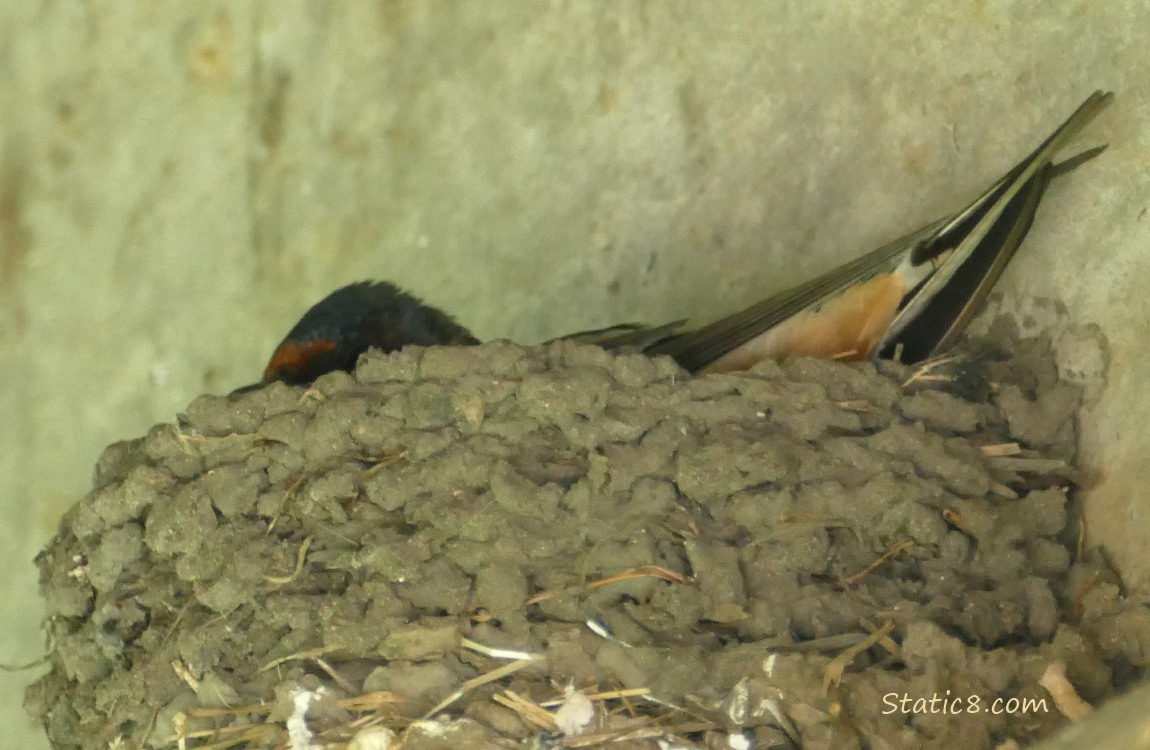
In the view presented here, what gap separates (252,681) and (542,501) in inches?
22.8

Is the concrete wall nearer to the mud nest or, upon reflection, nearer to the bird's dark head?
the bird's dark head

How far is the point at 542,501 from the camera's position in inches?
84.4

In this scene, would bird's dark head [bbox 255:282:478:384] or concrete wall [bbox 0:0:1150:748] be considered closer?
concrete wall [bbox 0:0:1150:748]

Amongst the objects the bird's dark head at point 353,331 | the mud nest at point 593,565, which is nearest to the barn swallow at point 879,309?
Answer: the bird's dark head at point 353,331

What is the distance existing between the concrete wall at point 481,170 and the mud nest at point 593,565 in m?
0.31

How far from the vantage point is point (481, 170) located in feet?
9.78

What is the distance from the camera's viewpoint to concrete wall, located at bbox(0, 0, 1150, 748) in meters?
2.46

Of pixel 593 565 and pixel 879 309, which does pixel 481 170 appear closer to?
pixel 879 309

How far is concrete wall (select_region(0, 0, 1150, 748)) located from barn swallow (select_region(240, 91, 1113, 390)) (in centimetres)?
18

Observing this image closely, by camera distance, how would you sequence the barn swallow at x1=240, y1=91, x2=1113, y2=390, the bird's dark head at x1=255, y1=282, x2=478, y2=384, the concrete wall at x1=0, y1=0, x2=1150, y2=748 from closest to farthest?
the barn swallow at x1=240, y1=91, x2=1113, y2=390 → the concrete wall at x1=0, y1=0, x2=1150, y2=748 → the bird's dark head at x1=255, y1=282, x2=478, y2=384

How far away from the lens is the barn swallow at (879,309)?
2289mm

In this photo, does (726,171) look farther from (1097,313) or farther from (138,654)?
(138,654)

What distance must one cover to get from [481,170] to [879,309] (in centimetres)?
105

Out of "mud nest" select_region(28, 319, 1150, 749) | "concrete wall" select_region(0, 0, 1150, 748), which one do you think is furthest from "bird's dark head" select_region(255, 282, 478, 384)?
"mud nest" select_region(28, 319, 1150, 749)
